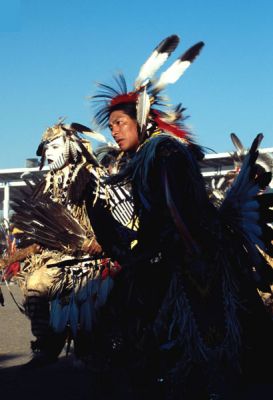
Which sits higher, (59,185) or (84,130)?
(84,130)

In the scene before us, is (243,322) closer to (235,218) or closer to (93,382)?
(235,218)

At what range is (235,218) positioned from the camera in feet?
12.3

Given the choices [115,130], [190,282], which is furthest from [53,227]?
[190,282]

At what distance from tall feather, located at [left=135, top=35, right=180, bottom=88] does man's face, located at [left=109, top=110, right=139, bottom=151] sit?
330mm

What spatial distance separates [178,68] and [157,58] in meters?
0.14

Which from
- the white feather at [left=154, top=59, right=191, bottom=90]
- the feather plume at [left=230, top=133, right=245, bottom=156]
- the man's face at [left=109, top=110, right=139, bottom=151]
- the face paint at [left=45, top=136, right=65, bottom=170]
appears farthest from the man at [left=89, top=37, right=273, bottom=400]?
the feather plume at [left=230, top=133, right=245, bottom=156]

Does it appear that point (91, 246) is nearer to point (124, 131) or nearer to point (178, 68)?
point (124, 131)

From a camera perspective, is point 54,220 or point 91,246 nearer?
point 91,246

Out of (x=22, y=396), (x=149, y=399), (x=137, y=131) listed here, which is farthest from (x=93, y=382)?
(x=137, y=131)

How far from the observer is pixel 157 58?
4.74 m

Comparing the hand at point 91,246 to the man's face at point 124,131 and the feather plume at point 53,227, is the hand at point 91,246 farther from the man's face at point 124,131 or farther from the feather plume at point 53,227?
the man's face at point 124,131

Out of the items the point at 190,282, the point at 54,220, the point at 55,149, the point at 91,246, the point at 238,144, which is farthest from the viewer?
the point at 238,144

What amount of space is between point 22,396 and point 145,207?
251 cm

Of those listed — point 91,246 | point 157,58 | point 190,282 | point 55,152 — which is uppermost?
point 157,58
